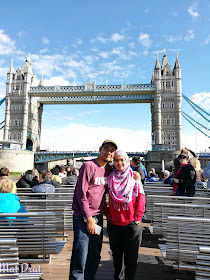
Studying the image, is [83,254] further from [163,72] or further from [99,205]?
[163,72]

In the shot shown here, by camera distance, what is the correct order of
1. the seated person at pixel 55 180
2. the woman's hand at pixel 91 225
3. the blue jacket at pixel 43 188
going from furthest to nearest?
1. the seated person at pixel 55 180
2. the blue jacket at pixel 43 188
3. the woman's hand at pixel 91 225

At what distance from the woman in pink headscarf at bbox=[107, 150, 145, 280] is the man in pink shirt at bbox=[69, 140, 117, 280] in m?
0.11

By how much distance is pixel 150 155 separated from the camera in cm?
4125

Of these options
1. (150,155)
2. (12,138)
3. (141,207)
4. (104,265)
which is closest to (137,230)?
(141,207)

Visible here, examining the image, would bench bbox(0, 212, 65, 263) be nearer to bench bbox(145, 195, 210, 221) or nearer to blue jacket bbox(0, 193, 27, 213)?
blue jacket bbox(0, 193, 27, 213)

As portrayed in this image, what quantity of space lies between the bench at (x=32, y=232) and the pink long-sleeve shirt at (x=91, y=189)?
0.60m

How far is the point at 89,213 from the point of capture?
223 centimetres

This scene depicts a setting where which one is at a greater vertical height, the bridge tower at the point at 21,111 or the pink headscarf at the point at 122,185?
the bridge tower at the point at 21,111

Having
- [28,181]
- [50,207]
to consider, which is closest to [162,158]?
[28,181]

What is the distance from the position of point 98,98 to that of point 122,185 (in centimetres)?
4656

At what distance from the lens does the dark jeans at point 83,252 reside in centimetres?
224

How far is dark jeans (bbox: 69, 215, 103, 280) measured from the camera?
7.34ft

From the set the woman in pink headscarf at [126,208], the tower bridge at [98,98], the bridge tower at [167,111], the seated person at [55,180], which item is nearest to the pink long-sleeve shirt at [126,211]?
the woman in pink headscarf at [126,208]

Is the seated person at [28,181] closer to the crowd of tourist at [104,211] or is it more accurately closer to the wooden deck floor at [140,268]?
the wooden deck floor at [140,268]
